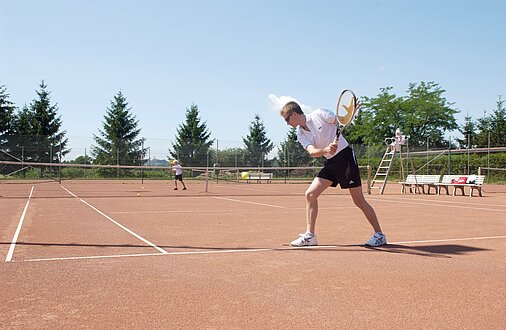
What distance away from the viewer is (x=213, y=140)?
37969 mm

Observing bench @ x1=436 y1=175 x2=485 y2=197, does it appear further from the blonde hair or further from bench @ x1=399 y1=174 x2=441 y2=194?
the blonde hair

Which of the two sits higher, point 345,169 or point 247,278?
point 345,169

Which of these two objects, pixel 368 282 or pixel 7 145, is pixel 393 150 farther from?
pixel 7 145

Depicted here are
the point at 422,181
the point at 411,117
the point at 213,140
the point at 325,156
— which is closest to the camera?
the point at 325,156

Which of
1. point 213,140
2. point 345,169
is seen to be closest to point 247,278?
point 345,169

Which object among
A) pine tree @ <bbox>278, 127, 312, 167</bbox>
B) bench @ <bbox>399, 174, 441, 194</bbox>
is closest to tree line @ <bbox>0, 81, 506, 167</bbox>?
pine tree @ <bbox>278, 127, 312, 167</bbox>

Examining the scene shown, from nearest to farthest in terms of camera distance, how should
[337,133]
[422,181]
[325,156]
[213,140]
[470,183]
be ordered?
[337,133]
[325,156]
[470,183]
[422,181]
[213,140]

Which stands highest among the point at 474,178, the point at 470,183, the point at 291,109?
the point at 291,109

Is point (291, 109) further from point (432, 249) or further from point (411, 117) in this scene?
point (411, 117)

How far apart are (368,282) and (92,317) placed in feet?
6.85

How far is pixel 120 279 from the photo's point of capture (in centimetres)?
396

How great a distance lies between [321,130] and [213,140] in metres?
32.7

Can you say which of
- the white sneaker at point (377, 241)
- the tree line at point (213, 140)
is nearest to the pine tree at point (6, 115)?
the tree line at point (213, 140)

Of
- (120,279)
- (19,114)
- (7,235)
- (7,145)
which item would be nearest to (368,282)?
(120,279)
